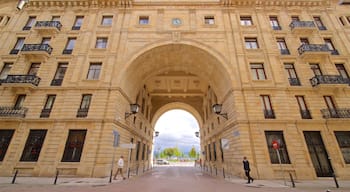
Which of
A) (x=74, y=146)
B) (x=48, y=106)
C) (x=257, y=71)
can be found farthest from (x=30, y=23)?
(x=257, y=71)

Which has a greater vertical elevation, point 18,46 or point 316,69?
point 18,46

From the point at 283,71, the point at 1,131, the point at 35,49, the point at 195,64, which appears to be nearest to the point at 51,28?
the point at 35,49

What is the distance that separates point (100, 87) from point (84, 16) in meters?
11.2

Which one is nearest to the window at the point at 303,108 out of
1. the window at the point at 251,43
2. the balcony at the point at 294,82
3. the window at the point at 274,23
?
the balcony at the point at 294,82

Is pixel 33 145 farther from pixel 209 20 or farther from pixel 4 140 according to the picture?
pixel 209 20

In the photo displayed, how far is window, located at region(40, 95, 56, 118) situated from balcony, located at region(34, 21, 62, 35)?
8.40m

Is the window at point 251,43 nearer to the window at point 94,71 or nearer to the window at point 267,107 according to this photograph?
the window at point 267,107

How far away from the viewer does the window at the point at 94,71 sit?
17.0m

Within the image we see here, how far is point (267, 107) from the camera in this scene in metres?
15.3

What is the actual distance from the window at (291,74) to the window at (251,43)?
3864 mm

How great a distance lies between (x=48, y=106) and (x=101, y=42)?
358 inches

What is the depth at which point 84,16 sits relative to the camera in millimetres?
20172

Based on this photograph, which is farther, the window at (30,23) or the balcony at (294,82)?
the window at (30,23)

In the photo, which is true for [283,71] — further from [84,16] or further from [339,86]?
[84,16]
